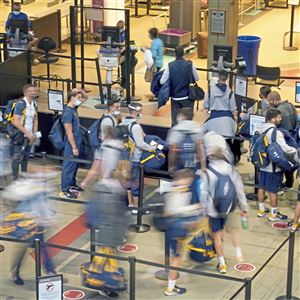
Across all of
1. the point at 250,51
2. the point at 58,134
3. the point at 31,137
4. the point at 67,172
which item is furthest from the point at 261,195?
the point at 250,51

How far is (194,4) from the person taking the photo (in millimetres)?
24734

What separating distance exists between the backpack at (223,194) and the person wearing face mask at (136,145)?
215 centimetres

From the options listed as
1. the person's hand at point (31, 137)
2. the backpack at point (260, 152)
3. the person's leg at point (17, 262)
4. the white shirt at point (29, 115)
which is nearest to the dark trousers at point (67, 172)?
the person's hand at point (31, 137)

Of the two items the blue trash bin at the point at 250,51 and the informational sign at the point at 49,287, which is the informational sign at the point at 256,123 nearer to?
the informational sign at the point at 49,287

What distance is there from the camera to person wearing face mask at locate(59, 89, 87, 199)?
13.9 metres

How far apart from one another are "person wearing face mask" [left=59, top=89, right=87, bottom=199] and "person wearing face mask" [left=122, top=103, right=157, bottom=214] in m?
0.76

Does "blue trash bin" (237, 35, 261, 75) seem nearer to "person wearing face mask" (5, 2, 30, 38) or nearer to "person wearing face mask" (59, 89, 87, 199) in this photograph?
A: "person wearing face mask" (5, 2, 30, 38)

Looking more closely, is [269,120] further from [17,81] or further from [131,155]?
[17,81]

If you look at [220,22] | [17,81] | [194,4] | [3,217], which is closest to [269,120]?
[3,217]

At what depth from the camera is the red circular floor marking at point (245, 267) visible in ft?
39.4

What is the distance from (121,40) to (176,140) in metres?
6.18

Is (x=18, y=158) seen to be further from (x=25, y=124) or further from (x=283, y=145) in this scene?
(x=283, y=145)

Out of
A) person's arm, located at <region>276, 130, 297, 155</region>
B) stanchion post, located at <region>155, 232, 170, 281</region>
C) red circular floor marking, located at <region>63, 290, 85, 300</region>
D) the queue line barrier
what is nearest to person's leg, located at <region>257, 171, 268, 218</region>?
person's arm, located at <region>276, 130, 297, 155</region>

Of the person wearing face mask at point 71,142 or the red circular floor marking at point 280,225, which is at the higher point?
the person wearing face mask at point 71,142
